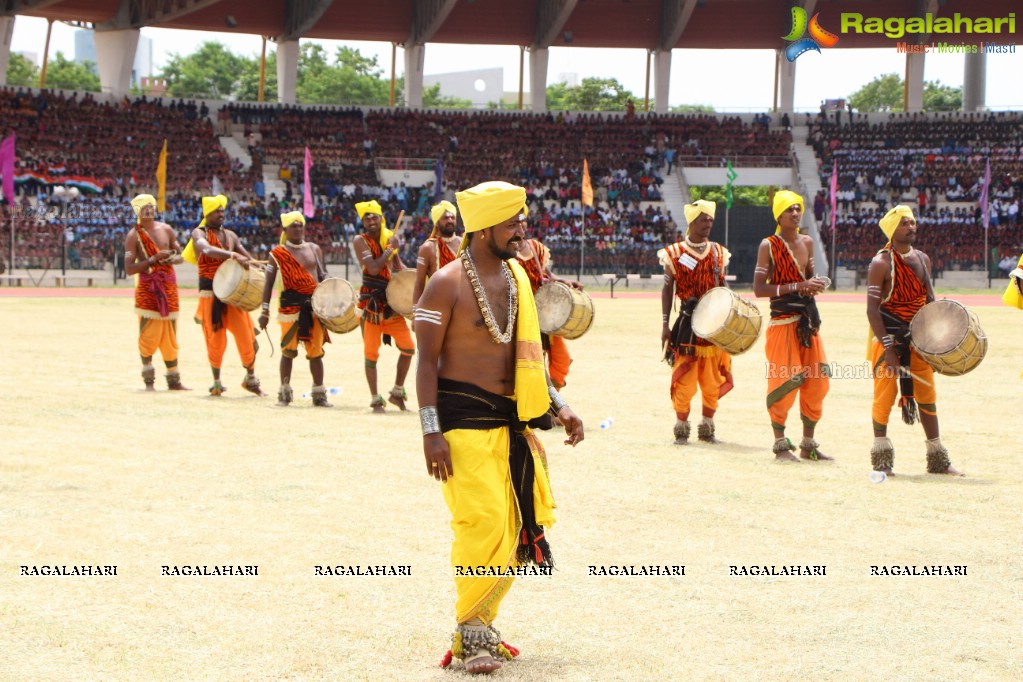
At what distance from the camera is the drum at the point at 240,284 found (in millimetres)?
13758

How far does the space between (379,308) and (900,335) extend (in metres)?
5.78

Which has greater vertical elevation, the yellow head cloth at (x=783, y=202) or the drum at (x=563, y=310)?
the yellow head cloth at (x=783, y=202)

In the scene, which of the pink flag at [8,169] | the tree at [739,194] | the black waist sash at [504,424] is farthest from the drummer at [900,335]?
the tree at [739,194]

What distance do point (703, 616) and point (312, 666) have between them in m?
1.80

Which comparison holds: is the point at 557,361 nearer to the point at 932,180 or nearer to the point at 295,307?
the point at 295,307

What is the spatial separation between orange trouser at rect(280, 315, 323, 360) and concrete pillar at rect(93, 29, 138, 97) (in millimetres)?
39375

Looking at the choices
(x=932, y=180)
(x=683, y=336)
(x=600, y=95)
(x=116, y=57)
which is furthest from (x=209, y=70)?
(x=683, y=336)

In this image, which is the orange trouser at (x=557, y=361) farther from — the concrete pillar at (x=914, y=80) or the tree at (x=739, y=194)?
the tree at (x=739, y=194)

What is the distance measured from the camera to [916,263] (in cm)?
926

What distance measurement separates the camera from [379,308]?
1313cm

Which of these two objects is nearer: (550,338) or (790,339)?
(790,339)

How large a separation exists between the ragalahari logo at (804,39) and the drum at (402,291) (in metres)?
43.8

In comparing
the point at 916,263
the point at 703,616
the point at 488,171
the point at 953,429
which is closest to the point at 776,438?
the point at 916,263

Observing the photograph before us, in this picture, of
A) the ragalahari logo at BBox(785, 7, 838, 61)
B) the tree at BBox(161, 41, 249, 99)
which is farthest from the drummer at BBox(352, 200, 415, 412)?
the tree at BBox(161, 41, 249, 99)
